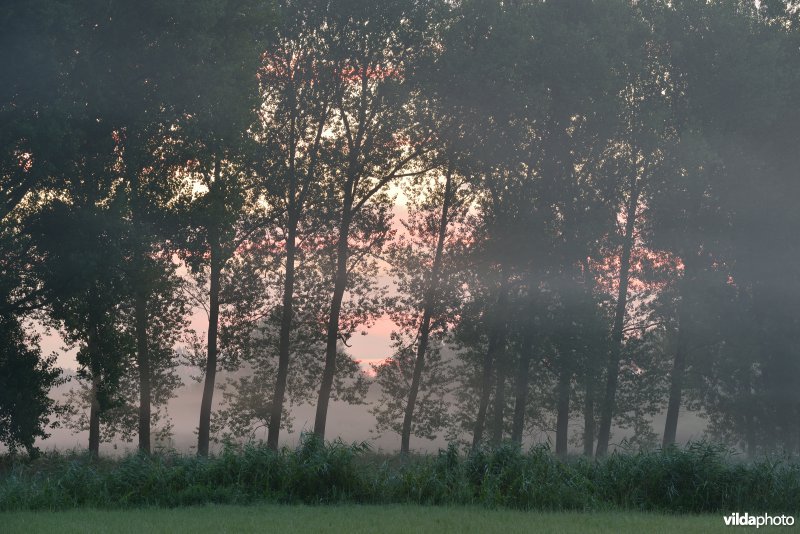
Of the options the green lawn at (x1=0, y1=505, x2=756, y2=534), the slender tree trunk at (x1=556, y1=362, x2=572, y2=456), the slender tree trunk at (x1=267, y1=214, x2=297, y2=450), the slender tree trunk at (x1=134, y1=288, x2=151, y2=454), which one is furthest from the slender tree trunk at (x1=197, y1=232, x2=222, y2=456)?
the green lawn at (x1=0, y1=505, x2=756, y2=534)

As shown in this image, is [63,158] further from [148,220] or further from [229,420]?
[229,420]

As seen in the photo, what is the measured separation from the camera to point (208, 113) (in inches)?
1128

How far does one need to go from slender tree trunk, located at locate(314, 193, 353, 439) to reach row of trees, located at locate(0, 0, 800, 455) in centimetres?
16

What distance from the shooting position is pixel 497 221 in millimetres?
39750

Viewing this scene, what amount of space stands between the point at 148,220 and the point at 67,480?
11698mm

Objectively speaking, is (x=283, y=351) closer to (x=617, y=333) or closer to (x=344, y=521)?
(x=617, y=333)

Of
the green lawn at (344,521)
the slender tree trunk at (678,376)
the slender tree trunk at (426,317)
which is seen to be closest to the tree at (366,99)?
the slender tree trunk at (426,317)

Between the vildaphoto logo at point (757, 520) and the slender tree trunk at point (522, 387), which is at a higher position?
the slender tree trunk at point (522, 387)

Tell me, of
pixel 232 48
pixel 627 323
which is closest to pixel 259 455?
pixel 232 48

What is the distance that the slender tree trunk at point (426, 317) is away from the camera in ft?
128

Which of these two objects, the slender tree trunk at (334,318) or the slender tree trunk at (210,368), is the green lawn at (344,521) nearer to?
the slender tree trunk at (210,368)

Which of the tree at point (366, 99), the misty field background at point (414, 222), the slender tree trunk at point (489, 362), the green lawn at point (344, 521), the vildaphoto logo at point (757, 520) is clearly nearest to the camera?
the green lawn at point (344, 521)

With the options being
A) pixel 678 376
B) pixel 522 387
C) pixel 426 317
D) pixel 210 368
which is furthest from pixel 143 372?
pixel 678 376

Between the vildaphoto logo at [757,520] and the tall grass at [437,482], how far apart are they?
3.61 feet
